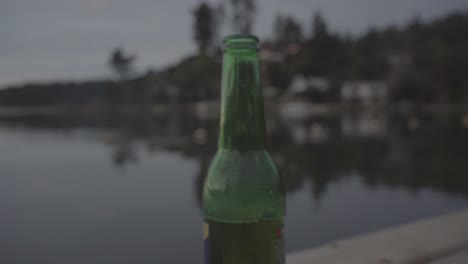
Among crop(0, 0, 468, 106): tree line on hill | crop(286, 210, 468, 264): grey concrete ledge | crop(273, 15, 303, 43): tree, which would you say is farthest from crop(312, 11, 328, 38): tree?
crop(286, 210, 468, 264): grey concrete ledge

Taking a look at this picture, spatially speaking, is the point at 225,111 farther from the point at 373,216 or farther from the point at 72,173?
the point at 72,173

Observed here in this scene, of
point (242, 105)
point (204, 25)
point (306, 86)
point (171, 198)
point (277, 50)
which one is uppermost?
point (204, 25)

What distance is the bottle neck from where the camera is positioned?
74 centimetres

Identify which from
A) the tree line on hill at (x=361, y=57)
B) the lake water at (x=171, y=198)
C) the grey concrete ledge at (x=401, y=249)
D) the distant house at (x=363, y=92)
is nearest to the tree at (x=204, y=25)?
the tree line on hill at (x=361, y=57)

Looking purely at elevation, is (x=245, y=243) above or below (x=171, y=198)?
above

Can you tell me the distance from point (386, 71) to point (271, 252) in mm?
46729

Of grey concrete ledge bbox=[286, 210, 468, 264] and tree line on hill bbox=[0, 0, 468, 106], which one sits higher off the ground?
tree line on hill bbox=[0, 0, 468, 106]

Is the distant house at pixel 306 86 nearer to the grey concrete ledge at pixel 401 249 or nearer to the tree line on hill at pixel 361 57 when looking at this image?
the tree line on hill at pixel 361 57

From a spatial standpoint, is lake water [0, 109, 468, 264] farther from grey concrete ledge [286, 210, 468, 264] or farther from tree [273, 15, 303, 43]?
tree [273, 15, 303, 43]

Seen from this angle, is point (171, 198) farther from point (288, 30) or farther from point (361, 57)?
point (288, 30)

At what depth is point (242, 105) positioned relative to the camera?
29.3 inches

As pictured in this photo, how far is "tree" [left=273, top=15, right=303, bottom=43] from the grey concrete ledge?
59210 millimetres

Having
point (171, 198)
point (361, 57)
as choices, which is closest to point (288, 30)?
point (361, 57)

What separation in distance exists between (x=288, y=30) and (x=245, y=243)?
61.0 m
